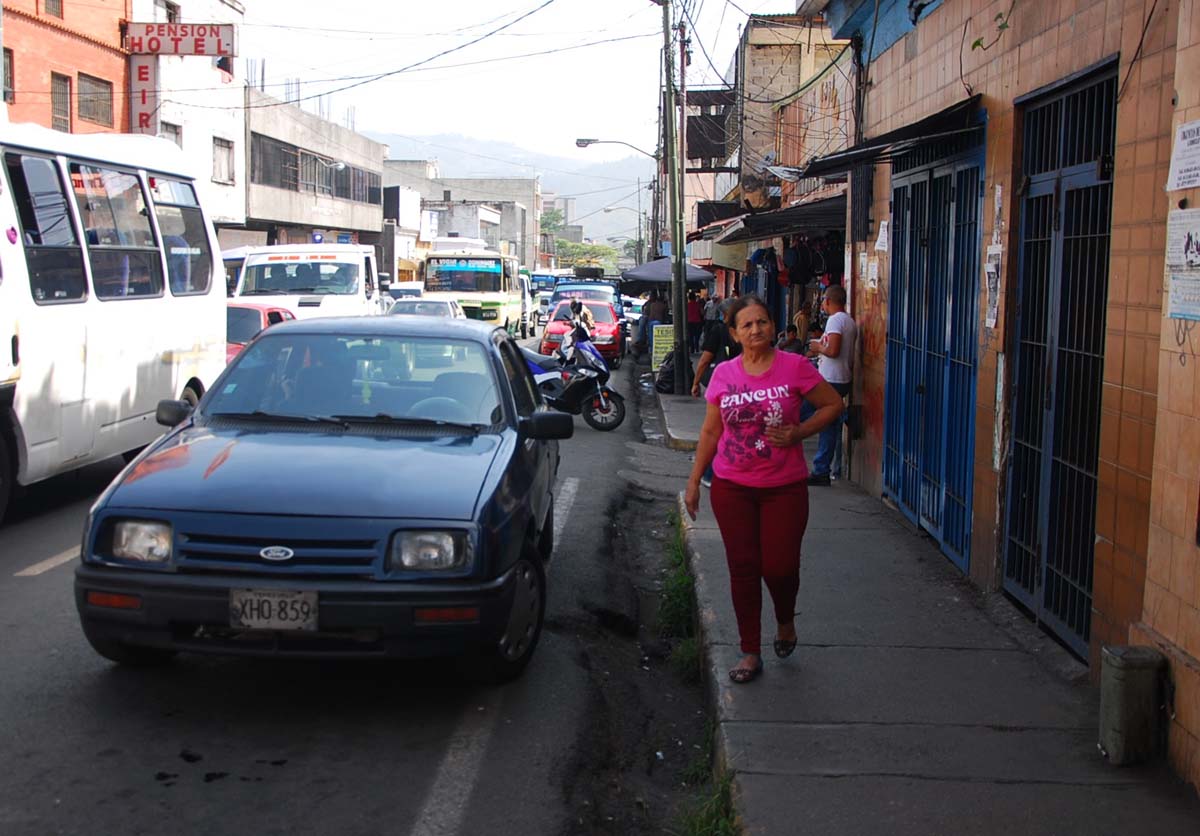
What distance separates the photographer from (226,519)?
4738 mm

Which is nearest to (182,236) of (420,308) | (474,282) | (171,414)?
(171,414)

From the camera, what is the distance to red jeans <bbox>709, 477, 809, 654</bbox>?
5223 millimetres

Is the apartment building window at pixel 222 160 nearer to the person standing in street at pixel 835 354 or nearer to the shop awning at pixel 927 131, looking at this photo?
the person standing in street at pixel 835 354

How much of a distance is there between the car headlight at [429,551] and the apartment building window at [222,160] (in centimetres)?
3422

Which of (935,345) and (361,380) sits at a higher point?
(935,345)

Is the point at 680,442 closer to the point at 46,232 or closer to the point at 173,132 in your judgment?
the point at 46,232

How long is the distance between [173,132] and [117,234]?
26042mm

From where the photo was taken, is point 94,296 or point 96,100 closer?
point 94,296

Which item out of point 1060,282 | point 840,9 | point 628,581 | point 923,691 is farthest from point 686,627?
point 840,9

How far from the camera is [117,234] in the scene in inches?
391

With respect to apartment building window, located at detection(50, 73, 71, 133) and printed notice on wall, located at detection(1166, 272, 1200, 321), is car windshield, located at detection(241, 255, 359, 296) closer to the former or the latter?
apartment building window, located at detection(50, 73, 71, 133)

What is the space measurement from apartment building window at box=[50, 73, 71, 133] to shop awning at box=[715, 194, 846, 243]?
17367 mm

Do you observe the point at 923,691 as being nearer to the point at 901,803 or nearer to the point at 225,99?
the point at 901,803

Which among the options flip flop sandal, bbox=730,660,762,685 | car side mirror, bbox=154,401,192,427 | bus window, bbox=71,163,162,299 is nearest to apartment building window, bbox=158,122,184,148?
bus window, bbox=71,163,162,299
